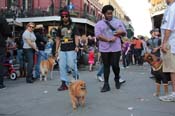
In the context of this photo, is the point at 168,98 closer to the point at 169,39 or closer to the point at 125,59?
the point at 169,39

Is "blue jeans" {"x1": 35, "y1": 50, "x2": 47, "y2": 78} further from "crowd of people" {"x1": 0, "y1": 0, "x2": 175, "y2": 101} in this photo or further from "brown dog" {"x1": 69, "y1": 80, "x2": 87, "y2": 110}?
"brown dog" {"x1": 69, "y1": 80, "x2": 87, "y2": 110}

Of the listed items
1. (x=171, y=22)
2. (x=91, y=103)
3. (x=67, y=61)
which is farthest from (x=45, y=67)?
(x=171, y=22)

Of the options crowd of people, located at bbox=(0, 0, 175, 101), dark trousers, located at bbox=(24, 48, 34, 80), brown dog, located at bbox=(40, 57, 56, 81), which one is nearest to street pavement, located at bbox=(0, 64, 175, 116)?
crowd of people, located at bbox=(0, 0, 175, 101)

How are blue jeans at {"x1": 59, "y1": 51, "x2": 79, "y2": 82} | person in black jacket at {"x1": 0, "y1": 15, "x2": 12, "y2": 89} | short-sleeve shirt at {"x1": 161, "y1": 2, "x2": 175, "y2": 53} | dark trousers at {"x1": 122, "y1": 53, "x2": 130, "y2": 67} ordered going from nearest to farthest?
short-sleeve shirt at {"x1": 161, "y1": 2, "x2": 175, "y2": 53}
blue jeans at {"x1": 59, "y1": 51, "x2": 79, "y2": 82}
person in black jacket at {"x1": 0, "y1": 15, "x2": 12, "y2": 89}
dark trousers at {"x1": 122, "y1": 53, "x2": 130, "y2": 67}

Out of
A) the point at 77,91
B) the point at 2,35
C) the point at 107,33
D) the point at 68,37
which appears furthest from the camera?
the point at 2,35

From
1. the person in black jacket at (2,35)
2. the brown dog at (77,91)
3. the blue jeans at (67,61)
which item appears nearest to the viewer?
the brown dog at (77,91)

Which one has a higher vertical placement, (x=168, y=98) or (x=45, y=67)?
(x=45, y=67)

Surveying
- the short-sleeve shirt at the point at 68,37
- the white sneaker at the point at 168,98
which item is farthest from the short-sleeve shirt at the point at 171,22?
the short-sleeve shirt at the point at 68,37

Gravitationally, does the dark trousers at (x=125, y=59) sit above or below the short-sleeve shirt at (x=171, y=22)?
below

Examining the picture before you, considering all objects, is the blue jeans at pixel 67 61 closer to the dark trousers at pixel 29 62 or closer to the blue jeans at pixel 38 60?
the dark trousers at pixel 29 62

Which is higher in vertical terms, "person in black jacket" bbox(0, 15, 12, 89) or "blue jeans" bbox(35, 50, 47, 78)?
"person in black jacket" bbox(0, 15, 12, 89)

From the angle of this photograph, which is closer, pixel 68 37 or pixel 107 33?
pixel 107 33

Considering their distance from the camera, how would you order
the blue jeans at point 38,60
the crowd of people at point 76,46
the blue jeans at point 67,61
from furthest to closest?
the blue jeans at point 38,60
the blue jeans at point 67,61
the crowd of people at point 76,46

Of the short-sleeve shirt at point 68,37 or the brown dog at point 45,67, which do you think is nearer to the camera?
the short-sleeve shirt at point 68,37
